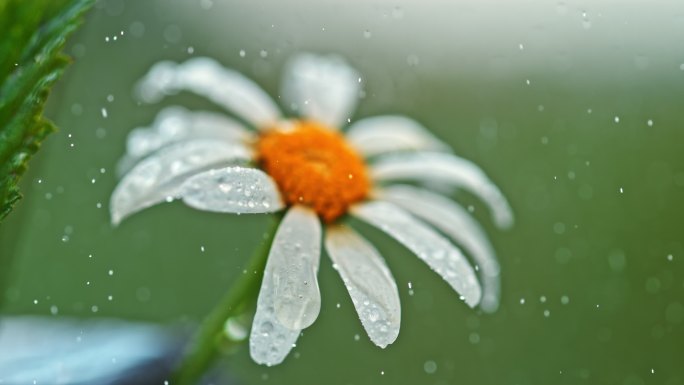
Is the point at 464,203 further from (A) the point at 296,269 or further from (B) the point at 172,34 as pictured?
(A) the point at 296,269

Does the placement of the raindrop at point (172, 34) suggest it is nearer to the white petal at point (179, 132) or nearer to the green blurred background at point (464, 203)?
the green blurred background at point (464, 203)

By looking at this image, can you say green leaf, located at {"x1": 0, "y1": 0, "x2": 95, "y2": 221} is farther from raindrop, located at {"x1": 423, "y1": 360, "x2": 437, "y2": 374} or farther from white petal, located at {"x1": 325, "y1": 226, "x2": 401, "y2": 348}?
raindrop, located at {"x1": 423, "y1": 360, "x2": 437, "y2": 374}

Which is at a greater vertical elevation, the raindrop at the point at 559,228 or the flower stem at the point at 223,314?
the flower stem at the point at 223,314

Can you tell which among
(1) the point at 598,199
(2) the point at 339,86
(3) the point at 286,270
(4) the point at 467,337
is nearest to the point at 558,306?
(4) the point at 467,337

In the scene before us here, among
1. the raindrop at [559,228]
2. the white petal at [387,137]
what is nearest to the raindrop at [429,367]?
the raindrop at [559,228]

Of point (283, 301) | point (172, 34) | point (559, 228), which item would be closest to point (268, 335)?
point (283, 301)

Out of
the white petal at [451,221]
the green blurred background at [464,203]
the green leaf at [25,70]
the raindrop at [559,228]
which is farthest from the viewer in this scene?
the raindrop at [559,228]

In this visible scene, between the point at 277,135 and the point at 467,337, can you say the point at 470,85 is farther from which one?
the point at 277,135
